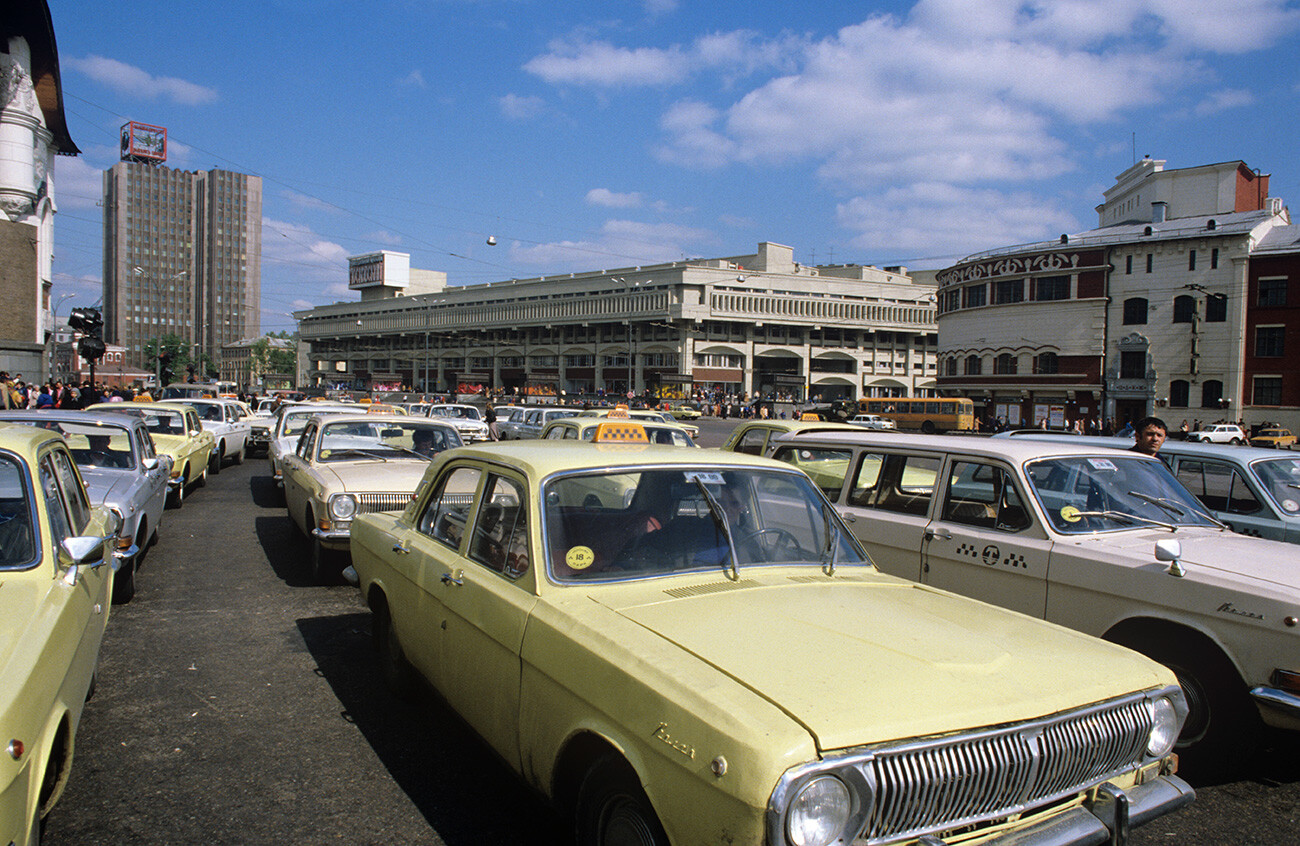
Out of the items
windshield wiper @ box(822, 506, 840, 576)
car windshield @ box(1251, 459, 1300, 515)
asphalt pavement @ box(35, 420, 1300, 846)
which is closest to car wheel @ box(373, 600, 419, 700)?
asphalt pavement @ box(35, 420, 1300, 846)

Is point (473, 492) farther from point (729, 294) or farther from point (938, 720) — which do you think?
point (729, 294)

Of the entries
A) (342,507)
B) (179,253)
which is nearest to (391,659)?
(342,507)

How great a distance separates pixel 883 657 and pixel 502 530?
1748 mm

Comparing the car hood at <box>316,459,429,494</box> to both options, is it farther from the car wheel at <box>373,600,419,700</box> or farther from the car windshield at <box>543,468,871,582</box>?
the car windshield at <box>543,468,871,582</box>

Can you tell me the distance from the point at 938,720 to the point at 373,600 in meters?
3.75

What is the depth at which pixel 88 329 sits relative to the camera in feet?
57.8

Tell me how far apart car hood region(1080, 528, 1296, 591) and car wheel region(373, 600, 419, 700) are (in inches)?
156

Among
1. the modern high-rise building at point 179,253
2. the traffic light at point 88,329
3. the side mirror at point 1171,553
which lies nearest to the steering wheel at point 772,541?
the side mirror at point 1171,553

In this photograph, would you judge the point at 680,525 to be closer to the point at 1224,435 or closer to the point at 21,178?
the point at 21,178

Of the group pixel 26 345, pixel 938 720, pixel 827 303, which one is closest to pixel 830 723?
pixel 938 720

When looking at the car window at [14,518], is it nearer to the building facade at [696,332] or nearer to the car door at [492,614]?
the car door at [492,614]

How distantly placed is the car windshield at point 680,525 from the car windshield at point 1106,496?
184 centimetres

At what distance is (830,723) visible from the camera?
7.11 ft

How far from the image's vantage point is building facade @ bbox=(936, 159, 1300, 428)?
4928 centimetres
